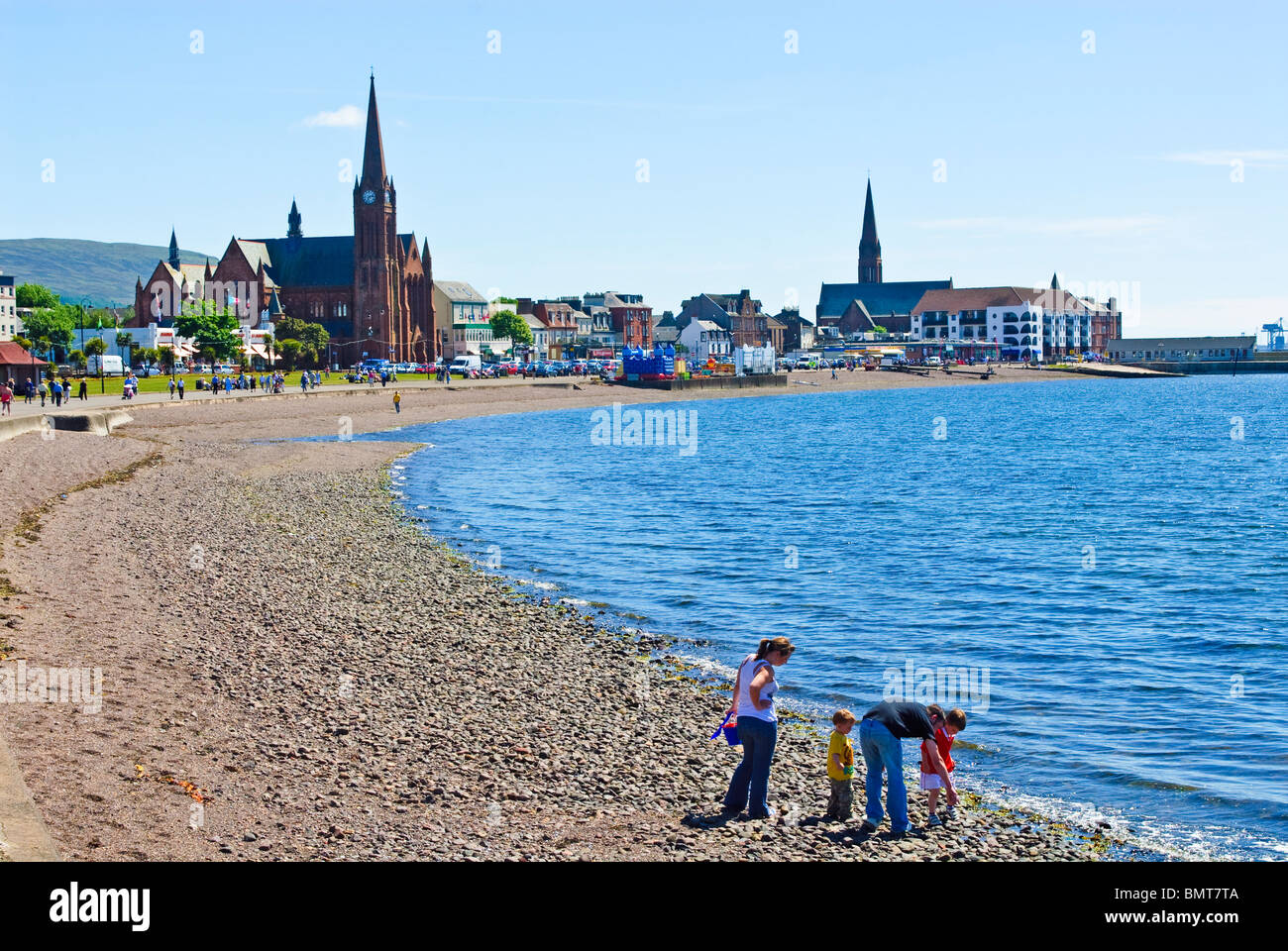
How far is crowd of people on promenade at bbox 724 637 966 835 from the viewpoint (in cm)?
1216

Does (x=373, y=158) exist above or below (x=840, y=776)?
above

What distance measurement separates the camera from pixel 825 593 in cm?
2717

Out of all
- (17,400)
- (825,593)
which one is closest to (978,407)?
(17,400)

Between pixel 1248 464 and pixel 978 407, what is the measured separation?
221 feet

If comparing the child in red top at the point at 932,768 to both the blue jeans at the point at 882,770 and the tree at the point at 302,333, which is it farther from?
the tree at the point at 302,333

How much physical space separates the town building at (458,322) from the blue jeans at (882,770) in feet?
572

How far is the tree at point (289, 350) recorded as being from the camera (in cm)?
14499

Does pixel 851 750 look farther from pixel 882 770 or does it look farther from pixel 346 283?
pixel 346 283

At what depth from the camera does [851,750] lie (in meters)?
12.6

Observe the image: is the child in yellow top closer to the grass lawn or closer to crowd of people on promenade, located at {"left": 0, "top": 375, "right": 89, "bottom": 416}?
crowd of people on promenade, located at {"left": 0, "top": 375, "right": 89, "bottom": 416}

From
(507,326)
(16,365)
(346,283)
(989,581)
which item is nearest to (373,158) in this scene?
(346,283)

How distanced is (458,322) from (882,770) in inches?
7126

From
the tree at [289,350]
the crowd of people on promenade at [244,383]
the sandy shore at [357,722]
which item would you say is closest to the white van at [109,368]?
the crowd of people on promenade at [244,383]
